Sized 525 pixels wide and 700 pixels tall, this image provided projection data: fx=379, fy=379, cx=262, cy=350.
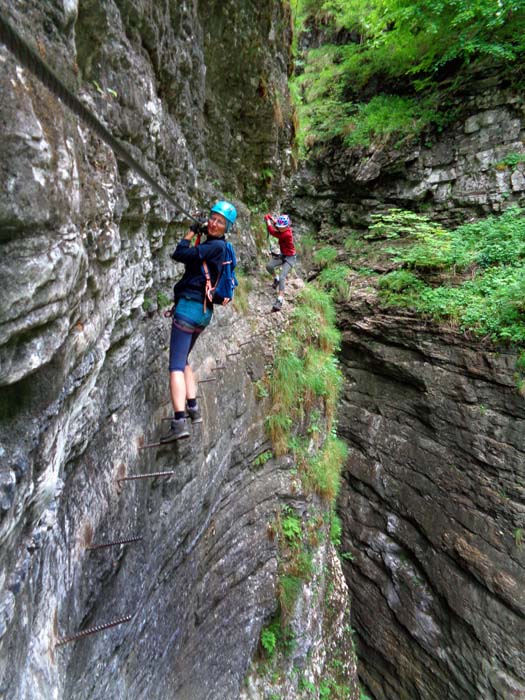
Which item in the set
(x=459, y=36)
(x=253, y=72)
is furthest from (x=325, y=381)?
(x=459, y=36)

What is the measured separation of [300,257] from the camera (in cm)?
1098

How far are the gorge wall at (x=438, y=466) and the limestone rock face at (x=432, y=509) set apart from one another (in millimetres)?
22

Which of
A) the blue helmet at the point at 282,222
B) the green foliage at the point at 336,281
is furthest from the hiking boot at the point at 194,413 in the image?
the green foliage at the point at 336,281

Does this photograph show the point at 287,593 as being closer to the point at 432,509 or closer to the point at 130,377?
the point at 432,509

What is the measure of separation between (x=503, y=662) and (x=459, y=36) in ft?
41.3

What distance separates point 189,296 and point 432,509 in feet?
22.4

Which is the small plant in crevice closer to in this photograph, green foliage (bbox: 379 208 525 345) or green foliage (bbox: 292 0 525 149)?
green foliage (bbox: 379 208 525 345)

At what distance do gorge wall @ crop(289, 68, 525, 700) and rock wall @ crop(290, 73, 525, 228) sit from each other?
28 mm

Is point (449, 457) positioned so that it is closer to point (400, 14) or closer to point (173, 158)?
point (173, 158)

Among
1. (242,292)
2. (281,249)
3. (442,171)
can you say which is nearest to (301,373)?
(242,292)

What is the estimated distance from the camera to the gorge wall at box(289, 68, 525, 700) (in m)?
6.46

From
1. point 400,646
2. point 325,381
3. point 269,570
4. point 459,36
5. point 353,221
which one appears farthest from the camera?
point 353,221

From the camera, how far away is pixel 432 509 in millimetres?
7281

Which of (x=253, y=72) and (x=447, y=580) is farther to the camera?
(x=447, y=580)
